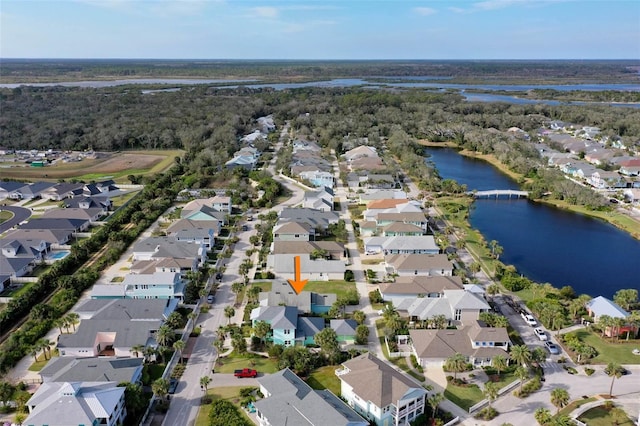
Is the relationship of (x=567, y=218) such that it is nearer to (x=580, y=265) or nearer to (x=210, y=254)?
(x=580, y=265)

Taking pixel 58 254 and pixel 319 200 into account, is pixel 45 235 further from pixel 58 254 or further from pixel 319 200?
pixel 319 200

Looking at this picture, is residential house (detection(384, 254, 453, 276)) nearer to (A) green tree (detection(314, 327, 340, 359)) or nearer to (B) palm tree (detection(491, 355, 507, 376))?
(B) palm tree (detection(491, 355, 507, 376))

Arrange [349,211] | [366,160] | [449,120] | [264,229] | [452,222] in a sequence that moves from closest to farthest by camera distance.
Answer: [264,229]
[452,222]
[349,211]
[366,160]
[449,120]

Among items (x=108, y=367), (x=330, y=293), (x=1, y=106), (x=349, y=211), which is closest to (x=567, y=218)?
(x=349, y=211)

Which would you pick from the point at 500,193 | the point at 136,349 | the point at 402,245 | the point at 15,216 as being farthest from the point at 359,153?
the point at 136,349

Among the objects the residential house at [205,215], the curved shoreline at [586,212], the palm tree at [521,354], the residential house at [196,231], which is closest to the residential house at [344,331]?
the palm tree at [521,354]
